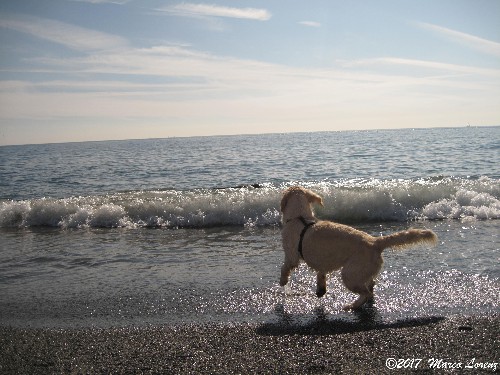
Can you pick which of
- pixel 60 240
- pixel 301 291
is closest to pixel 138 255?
→ pixel 60 240

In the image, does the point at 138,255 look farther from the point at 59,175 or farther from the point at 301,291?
the point at 59,175

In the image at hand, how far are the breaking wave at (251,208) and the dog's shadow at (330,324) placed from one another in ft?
22.4

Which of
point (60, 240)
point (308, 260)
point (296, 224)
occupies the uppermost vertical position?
point (296, 224)

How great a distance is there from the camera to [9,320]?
206 inches

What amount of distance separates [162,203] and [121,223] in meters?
1.41

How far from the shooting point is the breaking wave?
481 inches

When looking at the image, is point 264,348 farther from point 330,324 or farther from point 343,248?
point 343,248

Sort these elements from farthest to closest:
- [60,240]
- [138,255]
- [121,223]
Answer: [121,223] < [60,240] < [138,255]

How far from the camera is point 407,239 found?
201 inches

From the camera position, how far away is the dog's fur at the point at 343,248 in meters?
5.14

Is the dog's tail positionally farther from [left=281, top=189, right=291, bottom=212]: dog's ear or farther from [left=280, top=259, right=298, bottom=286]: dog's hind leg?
[left=281, top=189, right=291, bottom=212]: dog's ear

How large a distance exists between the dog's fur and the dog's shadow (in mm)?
280

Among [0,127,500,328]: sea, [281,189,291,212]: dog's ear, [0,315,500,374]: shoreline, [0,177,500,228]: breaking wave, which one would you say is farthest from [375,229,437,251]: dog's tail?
[0,177,500,228]: breaking wave

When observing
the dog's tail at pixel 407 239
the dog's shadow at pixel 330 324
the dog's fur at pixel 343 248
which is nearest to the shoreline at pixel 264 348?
the dog's shadow at pixel 330 324
